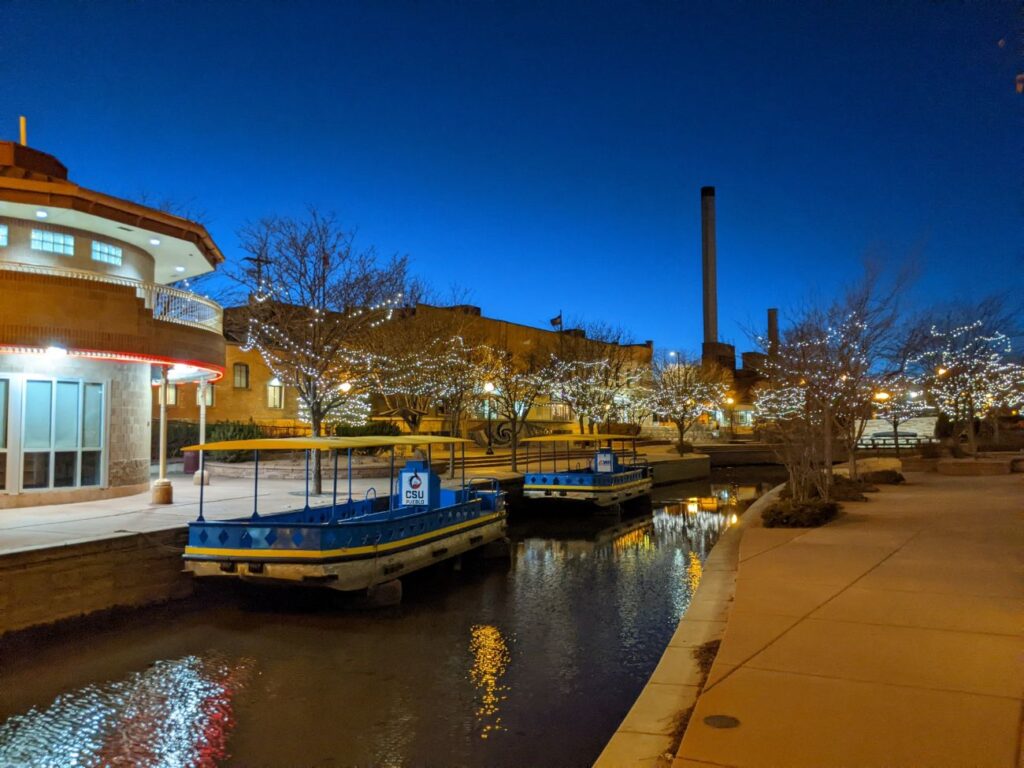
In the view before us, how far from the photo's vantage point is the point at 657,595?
14219 mm

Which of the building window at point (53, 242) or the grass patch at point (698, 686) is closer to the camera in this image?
the grass patch at point (698, 686)

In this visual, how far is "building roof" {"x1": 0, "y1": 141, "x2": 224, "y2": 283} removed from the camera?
16.9 meters

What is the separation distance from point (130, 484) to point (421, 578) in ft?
28.8

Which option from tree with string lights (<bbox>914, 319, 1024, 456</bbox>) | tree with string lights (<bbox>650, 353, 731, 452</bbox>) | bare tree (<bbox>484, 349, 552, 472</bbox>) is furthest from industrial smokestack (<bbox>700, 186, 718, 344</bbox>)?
tree with string lights (<bbox>914, 319, 1024, 456</bbox>)

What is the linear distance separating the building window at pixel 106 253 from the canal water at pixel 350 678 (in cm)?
1050

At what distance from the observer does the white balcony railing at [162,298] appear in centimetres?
1750

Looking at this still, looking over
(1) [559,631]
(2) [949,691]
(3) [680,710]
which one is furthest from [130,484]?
(2) [949,691]

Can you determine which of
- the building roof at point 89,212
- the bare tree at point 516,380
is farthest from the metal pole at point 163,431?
the bare tree at point 516,380

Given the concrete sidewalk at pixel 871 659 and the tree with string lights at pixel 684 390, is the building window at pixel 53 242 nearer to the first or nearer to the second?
the concrete sidewalk at pixel 871 659

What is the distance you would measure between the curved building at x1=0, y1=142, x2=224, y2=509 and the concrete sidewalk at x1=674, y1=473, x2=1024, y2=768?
15212 millimetres

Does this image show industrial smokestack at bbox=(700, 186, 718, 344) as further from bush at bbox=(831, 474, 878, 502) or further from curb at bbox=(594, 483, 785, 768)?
curb at bbox=(594, 483, 785, 768)

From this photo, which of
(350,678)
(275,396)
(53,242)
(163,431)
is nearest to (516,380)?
(275,396)

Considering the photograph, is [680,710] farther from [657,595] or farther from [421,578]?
[421,578]

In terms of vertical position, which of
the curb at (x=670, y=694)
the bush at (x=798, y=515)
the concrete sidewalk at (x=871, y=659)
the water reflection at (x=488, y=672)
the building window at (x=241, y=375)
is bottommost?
the water reflection at (x=488, y=672)
